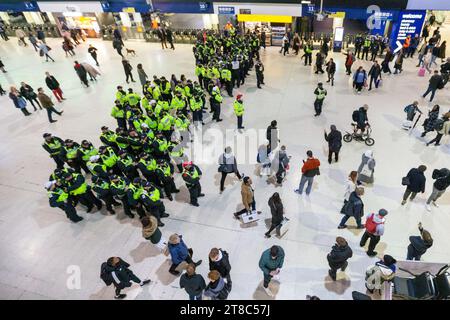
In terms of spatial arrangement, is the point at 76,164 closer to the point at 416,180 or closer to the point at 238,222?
the point at 238,222

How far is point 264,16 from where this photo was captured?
1859cm

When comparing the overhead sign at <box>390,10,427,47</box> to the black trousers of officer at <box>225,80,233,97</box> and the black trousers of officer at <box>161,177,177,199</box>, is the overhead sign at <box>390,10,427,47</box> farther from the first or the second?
the black trousers of officer at <box>161,177,177,199</box>

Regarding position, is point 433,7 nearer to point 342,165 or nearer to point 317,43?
point 317,43

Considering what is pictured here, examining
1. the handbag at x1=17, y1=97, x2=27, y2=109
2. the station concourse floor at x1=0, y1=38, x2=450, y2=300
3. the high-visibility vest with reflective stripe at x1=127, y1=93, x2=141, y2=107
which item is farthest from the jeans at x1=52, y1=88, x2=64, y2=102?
the high-visibility vest with reflective stripe at x1=127, y1=93, x2=141, y2=107

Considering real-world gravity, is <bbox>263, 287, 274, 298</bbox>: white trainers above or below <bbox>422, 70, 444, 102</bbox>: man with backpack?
below

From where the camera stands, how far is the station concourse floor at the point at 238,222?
632 cm

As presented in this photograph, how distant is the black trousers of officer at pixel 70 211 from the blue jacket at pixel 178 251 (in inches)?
136

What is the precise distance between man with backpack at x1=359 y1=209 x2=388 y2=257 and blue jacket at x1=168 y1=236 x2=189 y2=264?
12.5 ft

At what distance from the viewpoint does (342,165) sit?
29.6 ft

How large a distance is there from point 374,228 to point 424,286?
1.27m

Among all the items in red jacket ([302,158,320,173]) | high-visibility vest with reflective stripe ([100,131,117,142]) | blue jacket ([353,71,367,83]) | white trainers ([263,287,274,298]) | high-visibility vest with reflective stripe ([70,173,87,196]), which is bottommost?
white trainers ([263,287,274,298])

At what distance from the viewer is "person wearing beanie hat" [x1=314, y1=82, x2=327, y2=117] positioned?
35.2 ft

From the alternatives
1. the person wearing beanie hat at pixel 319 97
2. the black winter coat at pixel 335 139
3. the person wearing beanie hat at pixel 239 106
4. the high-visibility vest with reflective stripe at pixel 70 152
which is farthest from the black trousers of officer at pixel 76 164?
the person wearing beanie hat at pixel 319 97

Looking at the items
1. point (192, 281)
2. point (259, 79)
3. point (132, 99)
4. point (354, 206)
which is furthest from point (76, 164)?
point (259, 79)
